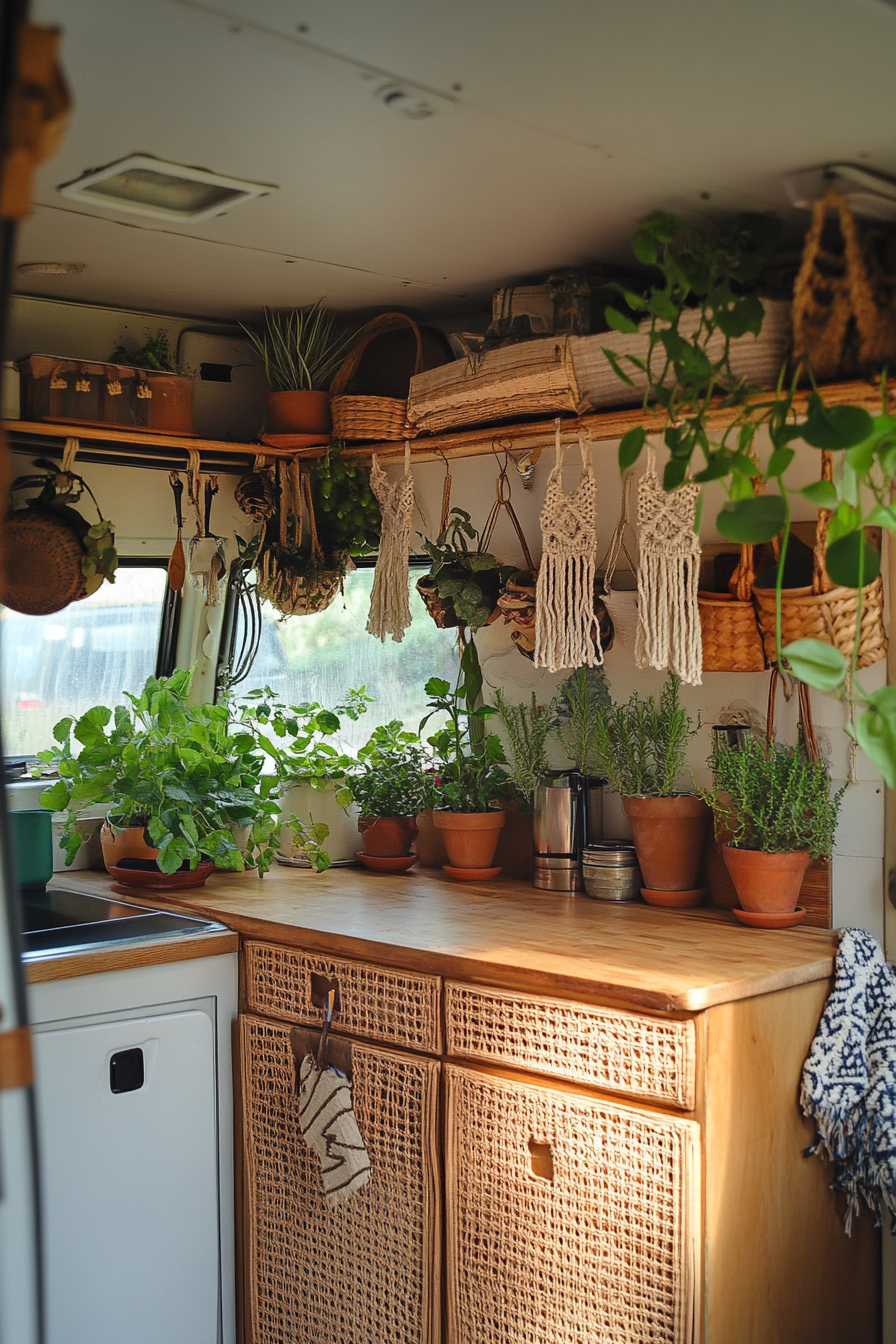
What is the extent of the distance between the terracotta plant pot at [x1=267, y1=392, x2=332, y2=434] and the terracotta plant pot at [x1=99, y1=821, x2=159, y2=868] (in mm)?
1059

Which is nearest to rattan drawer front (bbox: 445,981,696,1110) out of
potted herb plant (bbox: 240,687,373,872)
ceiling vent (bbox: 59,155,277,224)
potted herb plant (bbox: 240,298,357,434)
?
potted herb plant (bbox: 240,687,373,872)

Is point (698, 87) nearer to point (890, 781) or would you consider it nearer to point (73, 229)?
point (890, 781)

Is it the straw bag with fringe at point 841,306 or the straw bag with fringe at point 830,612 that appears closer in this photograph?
the straw bag with fringe at point 841,306

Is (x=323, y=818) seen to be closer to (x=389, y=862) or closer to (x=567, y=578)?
(x=389, y=862)

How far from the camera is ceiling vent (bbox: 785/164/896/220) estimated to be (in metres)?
2.03

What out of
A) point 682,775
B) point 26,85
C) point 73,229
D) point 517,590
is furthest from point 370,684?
point 26,85

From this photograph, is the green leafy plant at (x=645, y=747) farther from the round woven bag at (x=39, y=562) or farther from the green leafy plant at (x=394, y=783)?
the round woven bag at (x=39, y=562)

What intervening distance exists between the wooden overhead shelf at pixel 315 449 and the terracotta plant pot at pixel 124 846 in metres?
0.91

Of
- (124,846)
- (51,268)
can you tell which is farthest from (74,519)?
(124,846)

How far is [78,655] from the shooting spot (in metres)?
3.18

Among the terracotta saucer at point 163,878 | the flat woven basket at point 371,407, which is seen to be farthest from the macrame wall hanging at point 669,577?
the terracotta saucer at point 163,878

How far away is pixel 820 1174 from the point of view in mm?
2129

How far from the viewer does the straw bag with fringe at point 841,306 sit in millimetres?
1997

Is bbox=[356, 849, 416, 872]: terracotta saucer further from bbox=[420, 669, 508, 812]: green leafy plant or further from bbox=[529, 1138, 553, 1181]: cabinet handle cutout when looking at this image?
bbox=[529, 1138, 553, 1181]: cabinet handle cutout
